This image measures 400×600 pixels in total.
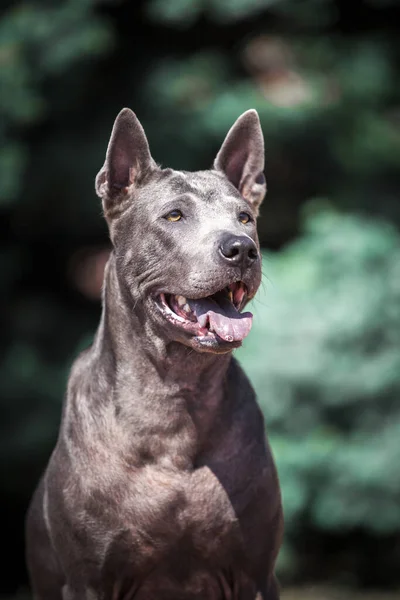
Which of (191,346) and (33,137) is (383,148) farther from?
(191,346)

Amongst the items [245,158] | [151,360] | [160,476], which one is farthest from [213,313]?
[245,158]

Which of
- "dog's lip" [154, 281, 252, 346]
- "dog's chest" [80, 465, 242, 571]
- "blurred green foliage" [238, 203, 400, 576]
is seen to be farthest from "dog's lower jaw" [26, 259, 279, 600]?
"blurred green foliage" [238, 203, 400, 576]

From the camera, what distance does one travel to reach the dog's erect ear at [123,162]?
372cm

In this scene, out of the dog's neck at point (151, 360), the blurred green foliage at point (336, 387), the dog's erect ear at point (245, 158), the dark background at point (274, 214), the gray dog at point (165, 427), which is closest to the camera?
the gray dog at point (165, 427)

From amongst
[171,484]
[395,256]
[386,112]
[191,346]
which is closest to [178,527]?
[171,484]

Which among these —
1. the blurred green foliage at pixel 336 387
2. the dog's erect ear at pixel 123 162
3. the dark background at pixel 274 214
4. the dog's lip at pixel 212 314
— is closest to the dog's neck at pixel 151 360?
the dog's lip at pixel 212 314

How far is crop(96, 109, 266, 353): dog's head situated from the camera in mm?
3367

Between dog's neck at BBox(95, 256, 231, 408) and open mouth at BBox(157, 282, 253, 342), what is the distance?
0.12 meters

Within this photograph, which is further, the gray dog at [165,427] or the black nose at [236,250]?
the gray dog at [165,427]

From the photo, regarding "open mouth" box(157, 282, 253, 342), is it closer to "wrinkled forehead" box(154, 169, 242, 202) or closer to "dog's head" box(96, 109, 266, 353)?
"dog's head" box(96, 109, 266, 353)

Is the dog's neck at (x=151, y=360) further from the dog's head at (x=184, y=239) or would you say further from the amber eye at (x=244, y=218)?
the amber eye at (x=244, y=218)

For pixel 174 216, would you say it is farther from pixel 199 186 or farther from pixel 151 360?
pixel 151 360

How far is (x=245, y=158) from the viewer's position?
404 centimetres

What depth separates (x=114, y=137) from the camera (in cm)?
371
